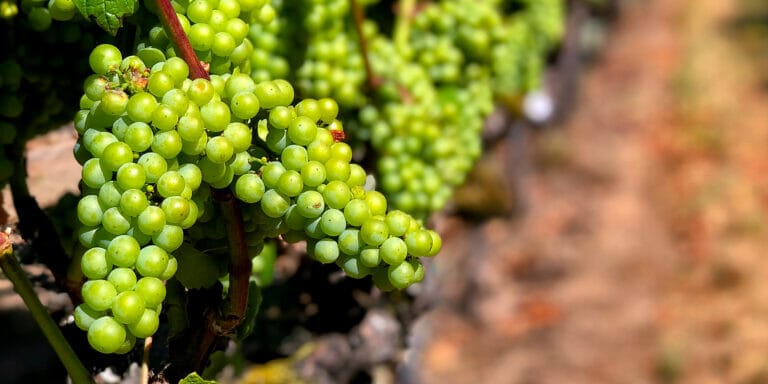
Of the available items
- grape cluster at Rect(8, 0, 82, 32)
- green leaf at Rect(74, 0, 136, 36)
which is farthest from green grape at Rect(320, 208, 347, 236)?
grape cluster at Rect(8, 0, 82, 32)

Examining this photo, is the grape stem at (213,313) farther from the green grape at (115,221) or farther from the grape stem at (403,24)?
the grape stem at (403,24)

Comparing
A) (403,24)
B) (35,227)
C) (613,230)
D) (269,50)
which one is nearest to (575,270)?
(613,230)

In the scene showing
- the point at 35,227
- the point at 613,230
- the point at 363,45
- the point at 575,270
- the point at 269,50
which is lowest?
the point at 35,227

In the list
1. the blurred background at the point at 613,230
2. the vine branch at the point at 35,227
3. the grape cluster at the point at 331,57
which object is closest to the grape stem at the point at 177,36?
the vine branch at the point at 35,227

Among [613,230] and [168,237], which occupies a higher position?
[613,230]

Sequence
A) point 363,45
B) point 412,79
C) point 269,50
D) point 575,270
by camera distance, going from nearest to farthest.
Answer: point 269,50 → point 363,45 → point 412,79 → point 575,270

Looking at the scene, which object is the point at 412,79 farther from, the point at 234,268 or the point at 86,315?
the point at 86,315

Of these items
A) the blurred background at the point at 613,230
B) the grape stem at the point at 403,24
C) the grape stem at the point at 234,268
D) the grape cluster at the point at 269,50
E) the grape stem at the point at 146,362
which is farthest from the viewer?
→ the blurred background at the point at 613,230
